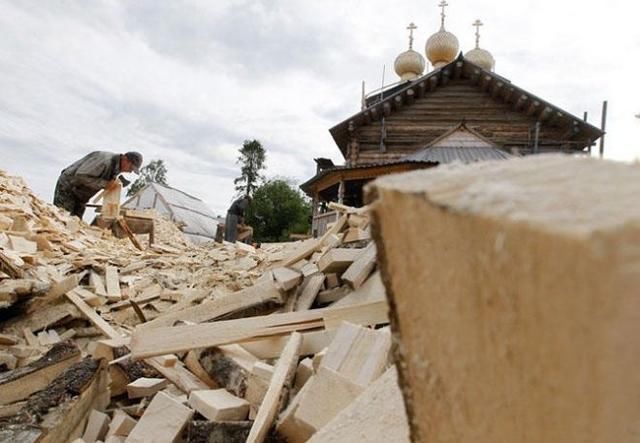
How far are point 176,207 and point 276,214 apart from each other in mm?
8466

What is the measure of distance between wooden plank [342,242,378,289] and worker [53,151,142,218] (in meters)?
8.88

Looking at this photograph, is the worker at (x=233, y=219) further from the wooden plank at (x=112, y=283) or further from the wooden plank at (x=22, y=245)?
the wooden plank at (x=112, y=283)

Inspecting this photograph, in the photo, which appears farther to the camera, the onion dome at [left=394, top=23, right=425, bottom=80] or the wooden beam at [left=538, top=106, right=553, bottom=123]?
the onion dome at [left=394, top=23, right=425, bottom=80]

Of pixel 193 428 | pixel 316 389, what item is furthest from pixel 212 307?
pixel 316 389

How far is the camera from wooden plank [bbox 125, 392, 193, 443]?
207 centimetres

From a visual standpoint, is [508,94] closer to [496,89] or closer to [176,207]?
[496,89]

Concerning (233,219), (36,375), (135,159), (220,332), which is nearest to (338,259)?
(220,332)

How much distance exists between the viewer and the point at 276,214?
3728cm

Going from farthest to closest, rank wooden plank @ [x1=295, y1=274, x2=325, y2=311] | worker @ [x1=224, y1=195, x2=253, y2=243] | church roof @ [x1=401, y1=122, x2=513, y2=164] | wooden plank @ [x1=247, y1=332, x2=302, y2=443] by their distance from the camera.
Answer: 1. church roof @ [x1=401, y1=122, x2=513, y2=164]
2. worker @ [x1=224, y1=195, x2=253, y2=243]
3. wooden plank @ [x1=295, y1=274, x2=325, y2=311]
4. wooden plank @ [x1=247, y1=332, x2=302, y2=443]

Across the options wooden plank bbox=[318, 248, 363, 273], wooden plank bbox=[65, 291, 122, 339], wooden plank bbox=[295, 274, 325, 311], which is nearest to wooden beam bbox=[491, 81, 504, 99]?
wooden plank bbox=[318, 248, 363, 273]

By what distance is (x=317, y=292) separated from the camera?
132 inches

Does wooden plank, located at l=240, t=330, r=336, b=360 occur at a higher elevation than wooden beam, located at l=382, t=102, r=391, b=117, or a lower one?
lower

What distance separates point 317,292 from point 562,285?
9.82ft

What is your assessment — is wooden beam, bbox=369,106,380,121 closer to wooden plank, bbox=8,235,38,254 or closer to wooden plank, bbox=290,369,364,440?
wooden plank, bbox=8,235,38,254
